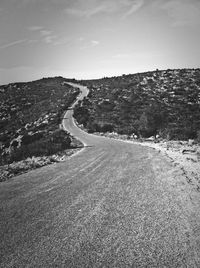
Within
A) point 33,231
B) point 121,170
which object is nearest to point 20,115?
point 121,170

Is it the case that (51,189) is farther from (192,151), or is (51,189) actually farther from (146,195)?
(192,151)

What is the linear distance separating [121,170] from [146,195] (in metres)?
3.18

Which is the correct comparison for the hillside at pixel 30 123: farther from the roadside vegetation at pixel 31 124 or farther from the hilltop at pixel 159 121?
the hilltop at pixel 159 121

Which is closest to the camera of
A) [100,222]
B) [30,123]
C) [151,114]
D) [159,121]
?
[100,222]

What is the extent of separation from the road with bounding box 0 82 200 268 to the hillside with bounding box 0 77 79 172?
925cm

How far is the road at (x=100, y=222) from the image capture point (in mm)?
4000

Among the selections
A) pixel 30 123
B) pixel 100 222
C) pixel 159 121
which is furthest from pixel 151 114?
pixel 30 123

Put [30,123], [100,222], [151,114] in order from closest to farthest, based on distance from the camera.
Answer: [100,222]
[151,114]
[30,123]

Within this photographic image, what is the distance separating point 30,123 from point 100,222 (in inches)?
1565

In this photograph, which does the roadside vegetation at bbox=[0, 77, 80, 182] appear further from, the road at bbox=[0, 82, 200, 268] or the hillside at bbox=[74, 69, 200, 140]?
the road at bbox=[0, 82, 200, 268]

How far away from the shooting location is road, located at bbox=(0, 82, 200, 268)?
4000 millimetres

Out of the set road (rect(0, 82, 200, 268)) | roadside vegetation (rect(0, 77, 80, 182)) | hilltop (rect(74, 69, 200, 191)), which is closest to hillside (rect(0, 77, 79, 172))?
roadside vegetation (rect(0, 77, 80, 182))

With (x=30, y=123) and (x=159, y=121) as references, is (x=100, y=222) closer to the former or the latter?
(x=159, y=121)

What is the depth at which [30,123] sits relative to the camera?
139 feet
